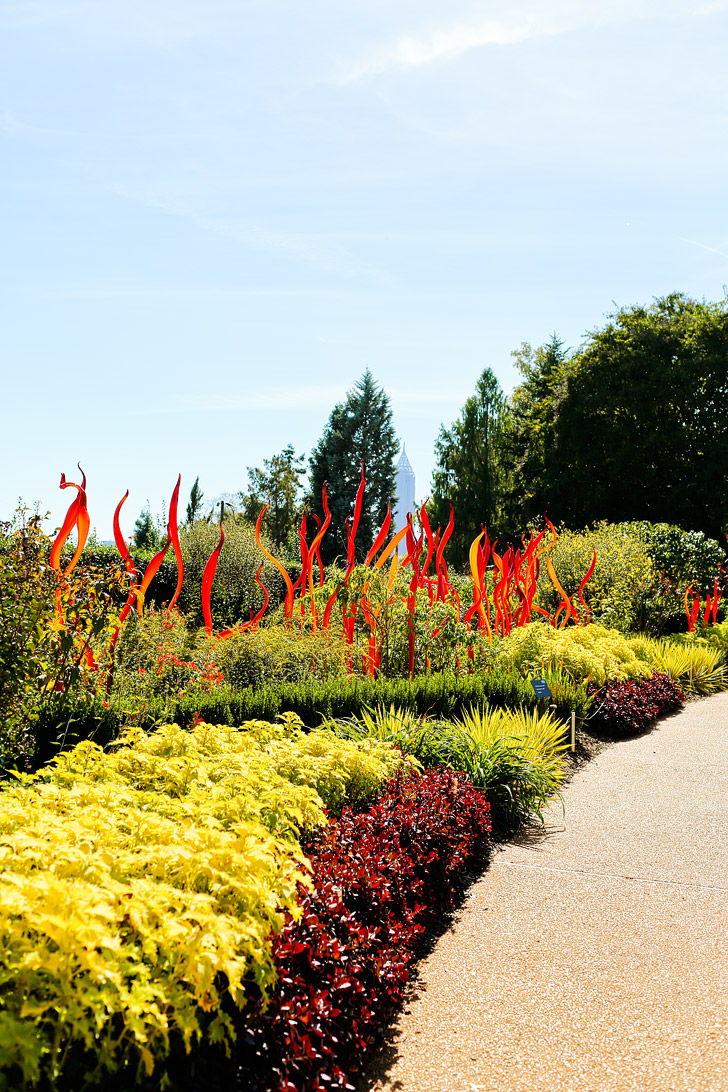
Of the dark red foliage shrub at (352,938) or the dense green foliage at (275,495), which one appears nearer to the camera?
the dark red foliage shrub at (352,938)

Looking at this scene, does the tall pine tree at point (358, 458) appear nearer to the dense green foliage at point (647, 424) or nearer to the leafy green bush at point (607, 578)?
Answer: the dense green foliage at point (647, 424)

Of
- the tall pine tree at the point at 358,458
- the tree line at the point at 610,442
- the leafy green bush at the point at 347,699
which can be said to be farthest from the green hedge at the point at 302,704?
the tall pine tree at the point at 358,458

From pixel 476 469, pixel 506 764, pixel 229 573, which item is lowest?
pixel 506 764

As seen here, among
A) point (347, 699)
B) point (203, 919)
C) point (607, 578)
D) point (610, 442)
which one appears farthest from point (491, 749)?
point (610, 442)

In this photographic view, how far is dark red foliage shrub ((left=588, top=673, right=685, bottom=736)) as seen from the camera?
24.5 ft

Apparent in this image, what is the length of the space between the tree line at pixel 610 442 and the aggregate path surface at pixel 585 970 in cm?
1748

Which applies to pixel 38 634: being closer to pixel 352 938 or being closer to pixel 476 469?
pixel 352 938

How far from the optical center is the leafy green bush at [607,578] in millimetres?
12719

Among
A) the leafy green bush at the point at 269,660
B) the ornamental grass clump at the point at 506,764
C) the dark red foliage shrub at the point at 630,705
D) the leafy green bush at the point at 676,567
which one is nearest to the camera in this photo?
the ornamental grass clump at the point at 506,764

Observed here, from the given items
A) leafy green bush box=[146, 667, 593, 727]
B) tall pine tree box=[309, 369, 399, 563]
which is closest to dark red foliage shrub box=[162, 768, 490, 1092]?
leafy green bush box=[146, 667, 593, 727]

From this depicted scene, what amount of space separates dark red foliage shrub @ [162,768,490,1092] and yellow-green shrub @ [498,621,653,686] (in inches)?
153

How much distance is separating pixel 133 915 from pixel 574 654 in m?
6.82

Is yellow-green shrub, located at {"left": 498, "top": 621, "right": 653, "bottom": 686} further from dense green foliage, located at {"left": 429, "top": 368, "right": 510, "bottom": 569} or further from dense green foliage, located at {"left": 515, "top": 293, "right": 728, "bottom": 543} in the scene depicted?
dense green foliage, located at {"left": 429, "top": 368, "right": 510, "bottom": 569}

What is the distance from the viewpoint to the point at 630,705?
7707 millimetres
